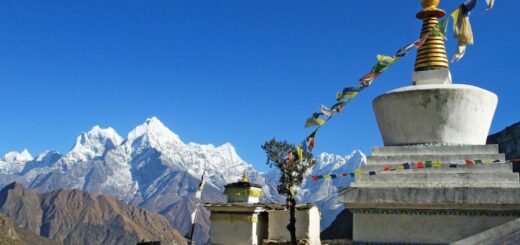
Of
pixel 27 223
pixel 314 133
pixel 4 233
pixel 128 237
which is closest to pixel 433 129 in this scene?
pixel 314 133

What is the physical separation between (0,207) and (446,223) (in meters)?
187

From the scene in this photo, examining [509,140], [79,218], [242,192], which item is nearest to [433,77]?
[242,192]

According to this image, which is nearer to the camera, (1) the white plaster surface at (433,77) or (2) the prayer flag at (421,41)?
(2) the prayer flag at (421,41)

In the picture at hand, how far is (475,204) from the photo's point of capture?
11680mm

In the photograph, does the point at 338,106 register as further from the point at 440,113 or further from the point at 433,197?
the point at 433,197

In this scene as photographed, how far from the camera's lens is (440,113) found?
13102 millimetres

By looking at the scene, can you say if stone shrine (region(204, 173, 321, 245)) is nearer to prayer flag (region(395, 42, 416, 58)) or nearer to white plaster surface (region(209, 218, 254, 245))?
Result: white plaster surface (region(209, 218, 254, 245))

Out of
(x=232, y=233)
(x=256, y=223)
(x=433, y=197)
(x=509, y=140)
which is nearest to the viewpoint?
(x=433, y=197)

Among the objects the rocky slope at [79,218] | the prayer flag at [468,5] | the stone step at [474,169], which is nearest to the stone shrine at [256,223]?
the stone step at [474,169]

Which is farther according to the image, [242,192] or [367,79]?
[242,192]

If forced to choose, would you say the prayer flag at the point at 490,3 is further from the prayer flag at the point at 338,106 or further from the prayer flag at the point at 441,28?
the prayer flag at the point at 338,106

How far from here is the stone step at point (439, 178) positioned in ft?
39.1

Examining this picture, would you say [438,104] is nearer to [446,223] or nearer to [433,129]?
[433,129]

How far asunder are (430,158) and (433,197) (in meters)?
1.04
